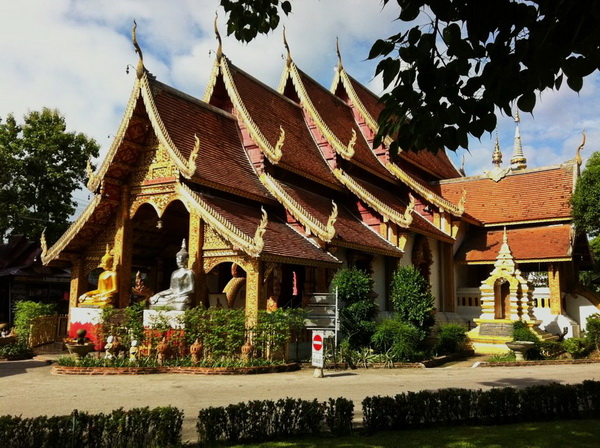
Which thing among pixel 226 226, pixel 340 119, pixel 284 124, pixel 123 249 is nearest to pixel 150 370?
pixel 226 226

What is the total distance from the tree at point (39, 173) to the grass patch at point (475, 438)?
1979cm

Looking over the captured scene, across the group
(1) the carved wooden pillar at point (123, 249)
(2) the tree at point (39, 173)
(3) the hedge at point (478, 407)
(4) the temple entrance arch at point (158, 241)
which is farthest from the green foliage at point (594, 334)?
(2) the tree at point (39, 173)

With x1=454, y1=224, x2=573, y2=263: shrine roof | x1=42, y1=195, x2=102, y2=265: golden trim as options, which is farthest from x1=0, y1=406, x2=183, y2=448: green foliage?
x1=454, y1=224, x2=573, y2=263: shrine roof

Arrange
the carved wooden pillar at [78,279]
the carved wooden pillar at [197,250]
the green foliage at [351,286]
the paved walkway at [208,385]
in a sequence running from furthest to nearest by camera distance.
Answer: the carved wooden pillar at [78,279] → the green foliage at [351,286] → the carved wooden pillar at [197,250] → the paved walkway at [208,385]

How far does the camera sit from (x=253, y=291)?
1157 cm

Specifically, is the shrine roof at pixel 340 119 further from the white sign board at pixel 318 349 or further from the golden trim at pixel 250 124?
the white sign board at pixel 318 349

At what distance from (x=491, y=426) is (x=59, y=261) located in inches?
466

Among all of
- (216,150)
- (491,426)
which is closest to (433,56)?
(491,426)

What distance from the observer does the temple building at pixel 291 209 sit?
12.9m

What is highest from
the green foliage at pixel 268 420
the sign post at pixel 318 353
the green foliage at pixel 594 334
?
the green foliage at pixel 594 334

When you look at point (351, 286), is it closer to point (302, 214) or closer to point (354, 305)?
point (354, 305)

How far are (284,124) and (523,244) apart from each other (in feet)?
27.4

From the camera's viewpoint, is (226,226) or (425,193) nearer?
(226,226)

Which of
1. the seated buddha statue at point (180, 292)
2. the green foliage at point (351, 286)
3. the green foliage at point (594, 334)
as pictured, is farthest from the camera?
the green foliage at point (594, 334)
